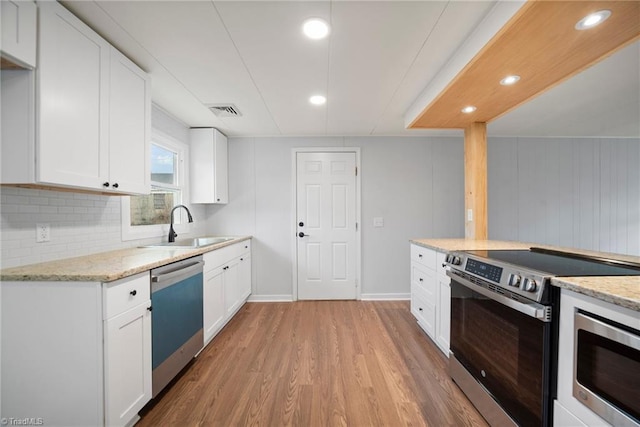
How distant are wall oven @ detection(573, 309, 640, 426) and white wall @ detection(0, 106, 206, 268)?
273 cm

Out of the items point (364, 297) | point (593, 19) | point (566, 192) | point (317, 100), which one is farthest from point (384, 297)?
point (593, 19)

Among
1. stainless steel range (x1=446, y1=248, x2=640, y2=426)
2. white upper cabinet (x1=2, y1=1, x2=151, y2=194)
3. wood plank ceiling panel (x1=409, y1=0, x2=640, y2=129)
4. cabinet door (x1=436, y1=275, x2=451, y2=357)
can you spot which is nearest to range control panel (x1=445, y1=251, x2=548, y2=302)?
stainless steel range (x1=446, y1=248, x2=640, y2=426)

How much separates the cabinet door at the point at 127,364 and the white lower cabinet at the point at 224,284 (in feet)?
2.55

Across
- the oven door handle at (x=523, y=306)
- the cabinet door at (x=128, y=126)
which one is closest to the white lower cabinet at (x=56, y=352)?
the cabinet door at (x=128, y=126)

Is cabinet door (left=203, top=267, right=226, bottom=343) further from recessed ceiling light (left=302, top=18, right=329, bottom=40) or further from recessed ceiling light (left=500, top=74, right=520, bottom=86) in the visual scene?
recessed ceiling light (left=500, top=74, right=520, bottom=86)

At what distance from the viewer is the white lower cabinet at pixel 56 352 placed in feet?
4.22

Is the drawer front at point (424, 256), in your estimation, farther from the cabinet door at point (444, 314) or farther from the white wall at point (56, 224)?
the white wall at point (56, 224)

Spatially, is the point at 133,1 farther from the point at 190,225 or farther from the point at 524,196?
the point at 524,196

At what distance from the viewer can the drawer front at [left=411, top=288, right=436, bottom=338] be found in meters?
2.43

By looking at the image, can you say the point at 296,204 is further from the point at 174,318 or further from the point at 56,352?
the point at 56,352

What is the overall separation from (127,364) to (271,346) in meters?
1.27

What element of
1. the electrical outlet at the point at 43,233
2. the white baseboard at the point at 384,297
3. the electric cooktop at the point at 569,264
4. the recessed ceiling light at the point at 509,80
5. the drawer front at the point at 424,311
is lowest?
the white baseboard at the point at 384,297

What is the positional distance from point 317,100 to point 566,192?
13.1 feet

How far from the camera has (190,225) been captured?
339 cm
